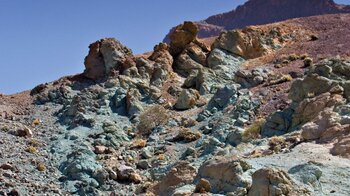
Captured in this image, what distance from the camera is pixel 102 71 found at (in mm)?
40500

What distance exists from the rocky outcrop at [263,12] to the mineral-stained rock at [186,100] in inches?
3851

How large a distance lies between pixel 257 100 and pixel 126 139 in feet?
25.6

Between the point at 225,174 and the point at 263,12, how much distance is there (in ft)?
490

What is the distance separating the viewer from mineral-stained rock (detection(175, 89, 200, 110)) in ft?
112

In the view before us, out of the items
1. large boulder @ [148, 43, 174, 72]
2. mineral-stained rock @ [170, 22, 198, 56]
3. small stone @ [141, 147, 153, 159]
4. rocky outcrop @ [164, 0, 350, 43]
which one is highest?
rocky outcrop @ [164, 0, 350, 43]

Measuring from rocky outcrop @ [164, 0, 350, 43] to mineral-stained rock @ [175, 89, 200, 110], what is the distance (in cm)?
9782

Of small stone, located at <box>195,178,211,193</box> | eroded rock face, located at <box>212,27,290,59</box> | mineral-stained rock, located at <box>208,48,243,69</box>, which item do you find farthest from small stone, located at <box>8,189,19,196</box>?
eroded rock face, located at <box>212,27,290,59</box>

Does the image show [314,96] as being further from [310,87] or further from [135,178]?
[135,178]

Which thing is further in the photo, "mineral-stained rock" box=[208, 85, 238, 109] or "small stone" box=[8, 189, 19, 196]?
"mineral-stained rock" box=[208, 85, 238, 109]

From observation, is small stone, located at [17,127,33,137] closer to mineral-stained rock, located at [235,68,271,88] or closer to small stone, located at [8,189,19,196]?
small stone, located at [8,189,19,196]

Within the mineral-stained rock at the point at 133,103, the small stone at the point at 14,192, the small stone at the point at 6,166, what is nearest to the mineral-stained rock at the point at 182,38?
the mineral-stained rock at the point at 133,103

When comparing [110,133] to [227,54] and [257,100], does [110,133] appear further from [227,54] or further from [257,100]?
[227,54]

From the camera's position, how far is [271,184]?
41.9ft

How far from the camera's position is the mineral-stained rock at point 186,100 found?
3406cm
